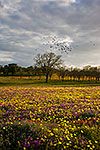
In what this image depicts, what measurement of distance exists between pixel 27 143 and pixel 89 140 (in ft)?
9.12

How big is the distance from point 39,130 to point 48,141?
0.78 meters

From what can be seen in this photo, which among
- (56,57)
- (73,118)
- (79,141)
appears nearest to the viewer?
(79,141)

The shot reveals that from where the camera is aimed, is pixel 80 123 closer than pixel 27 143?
No

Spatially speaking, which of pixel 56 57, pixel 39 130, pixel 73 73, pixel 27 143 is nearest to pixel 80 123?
pixel 39 130

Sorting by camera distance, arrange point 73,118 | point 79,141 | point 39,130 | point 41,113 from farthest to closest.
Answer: point 41,113 < point 73,118 < point 39,130 < point 79,141

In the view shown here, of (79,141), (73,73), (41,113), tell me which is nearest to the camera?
(79,141)

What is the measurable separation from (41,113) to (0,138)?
3808 mm

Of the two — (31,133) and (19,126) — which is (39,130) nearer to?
(31,133)

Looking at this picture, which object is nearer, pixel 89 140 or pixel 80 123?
pixel 89 140

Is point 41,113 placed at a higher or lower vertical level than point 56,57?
lower

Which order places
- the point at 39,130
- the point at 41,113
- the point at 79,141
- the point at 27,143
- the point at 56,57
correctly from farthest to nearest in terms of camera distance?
the point at 56,57, the point at 41,113, the point at 39,130, the point at 79,141, the point at 27,143

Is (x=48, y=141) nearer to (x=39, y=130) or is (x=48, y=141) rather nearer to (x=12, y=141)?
(x=39, y=130)

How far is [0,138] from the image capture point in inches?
228

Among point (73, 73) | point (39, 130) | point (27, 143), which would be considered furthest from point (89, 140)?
point (73, 73)
